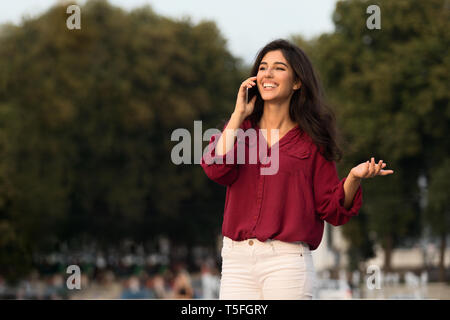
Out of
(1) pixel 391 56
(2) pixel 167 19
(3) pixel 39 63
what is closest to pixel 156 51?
(2) pixel 167 19

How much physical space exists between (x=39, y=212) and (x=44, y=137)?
451cm

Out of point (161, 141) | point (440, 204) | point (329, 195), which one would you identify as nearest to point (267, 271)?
point (329, 195)

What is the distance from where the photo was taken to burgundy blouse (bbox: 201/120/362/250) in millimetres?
4105

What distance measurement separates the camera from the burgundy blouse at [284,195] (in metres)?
4.11

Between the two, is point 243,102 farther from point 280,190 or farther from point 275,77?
point 280,190

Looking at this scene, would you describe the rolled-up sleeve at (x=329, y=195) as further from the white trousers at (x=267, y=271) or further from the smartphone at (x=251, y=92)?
the smartphone at (x=251, y=92)

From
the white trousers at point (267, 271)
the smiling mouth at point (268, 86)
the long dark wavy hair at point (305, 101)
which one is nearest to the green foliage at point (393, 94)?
the long dark wavy hair at point (305, 101)

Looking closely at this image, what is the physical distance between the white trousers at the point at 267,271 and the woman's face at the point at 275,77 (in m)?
0.68

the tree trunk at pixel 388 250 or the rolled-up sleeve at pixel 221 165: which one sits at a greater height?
the rolled-up sleeve at pixel 221 165

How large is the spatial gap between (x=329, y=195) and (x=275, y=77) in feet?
1.94

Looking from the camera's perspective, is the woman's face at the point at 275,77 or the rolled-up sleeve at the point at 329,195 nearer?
the rolled-up sleeve at the point at 329,195

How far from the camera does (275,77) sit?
14.2ft

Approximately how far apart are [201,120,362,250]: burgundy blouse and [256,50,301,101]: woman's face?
0.69 feet

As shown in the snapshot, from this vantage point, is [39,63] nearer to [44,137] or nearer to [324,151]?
[44,137]
